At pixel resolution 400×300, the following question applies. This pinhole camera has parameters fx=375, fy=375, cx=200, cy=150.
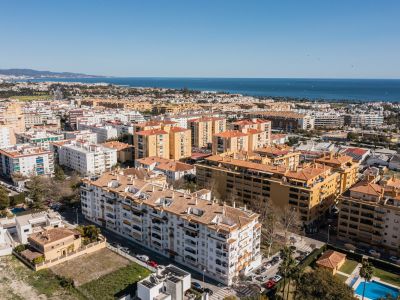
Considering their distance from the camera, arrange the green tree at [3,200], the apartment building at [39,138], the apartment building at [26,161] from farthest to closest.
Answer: the apartment building at [39,138], the apartment building at [26,161], the green tree at [3,200]

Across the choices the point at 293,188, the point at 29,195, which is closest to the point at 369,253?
the point at 293,188

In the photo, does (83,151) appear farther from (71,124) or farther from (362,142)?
(362,142)

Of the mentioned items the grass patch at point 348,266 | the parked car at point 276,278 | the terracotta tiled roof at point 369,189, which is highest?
the terracotta tiled roof at point 369,189

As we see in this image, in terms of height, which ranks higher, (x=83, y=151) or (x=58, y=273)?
(x=83, y=151)

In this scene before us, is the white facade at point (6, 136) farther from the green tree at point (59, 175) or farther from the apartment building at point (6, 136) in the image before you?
the green tree at point (59, 175)

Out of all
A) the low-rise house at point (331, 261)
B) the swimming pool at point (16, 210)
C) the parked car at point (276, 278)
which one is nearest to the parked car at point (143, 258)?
the parked car at point (276, 278)

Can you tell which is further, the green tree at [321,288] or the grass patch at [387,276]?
the grass patch at [387,276]

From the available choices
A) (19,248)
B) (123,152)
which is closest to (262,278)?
(19,248)
